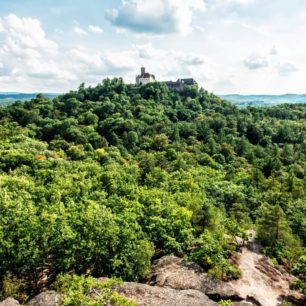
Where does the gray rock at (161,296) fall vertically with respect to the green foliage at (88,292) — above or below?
below

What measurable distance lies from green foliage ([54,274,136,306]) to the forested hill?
4.41 m

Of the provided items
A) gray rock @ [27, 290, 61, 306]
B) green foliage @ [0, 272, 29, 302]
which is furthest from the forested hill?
gray rock @ [27, 290, 61, 306]

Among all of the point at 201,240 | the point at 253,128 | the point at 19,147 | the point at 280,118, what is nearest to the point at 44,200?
the point at 201,240

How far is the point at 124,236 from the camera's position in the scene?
111ft

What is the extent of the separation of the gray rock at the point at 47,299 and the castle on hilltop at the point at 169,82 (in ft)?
430

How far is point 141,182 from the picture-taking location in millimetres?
69125

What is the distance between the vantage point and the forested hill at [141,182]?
3294cm

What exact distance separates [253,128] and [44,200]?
8799 cm

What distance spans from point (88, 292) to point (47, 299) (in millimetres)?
2947

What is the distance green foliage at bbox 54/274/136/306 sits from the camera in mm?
23781

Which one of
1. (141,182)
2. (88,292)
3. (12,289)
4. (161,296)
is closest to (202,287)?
(161,296)

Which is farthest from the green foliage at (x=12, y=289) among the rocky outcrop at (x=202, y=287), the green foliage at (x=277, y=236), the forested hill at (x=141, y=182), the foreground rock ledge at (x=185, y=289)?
the green foliage at (x=277, y=236)

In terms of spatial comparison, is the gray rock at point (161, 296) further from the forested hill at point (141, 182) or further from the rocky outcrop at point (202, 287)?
the forested hill at point (141, 182)

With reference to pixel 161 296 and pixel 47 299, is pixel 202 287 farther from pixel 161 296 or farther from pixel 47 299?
pixel 47 299
